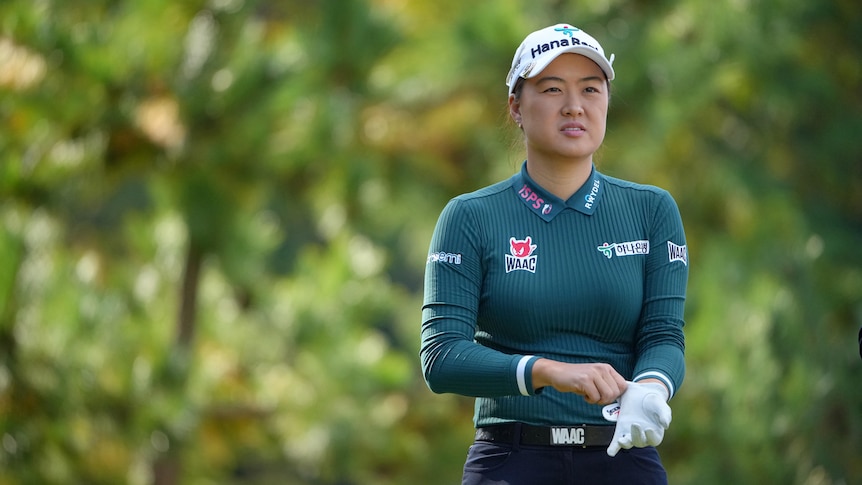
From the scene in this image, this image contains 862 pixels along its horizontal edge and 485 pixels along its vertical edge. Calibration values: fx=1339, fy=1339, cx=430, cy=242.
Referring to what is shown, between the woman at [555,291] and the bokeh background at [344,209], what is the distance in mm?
4671

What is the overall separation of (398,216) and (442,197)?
552 mm

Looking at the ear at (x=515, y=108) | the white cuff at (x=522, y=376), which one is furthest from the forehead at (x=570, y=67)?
the white cuff at (x=522, y=376)

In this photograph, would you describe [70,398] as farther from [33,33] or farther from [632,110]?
[632,110]

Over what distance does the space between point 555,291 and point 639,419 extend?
320mm

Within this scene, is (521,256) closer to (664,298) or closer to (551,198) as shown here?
(551,198)

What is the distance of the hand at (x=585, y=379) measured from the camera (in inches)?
91.4

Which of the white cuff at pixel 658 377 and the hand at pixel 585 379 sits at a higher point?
the white cuff at pixel 658 377

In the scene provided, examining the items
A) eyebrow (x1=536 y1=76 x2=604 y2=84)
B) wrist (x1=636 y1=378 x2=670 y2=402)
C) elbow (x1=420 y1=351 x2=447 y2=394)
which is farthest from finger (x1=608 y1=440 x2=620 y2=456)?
eyebrow (x1=536 y1=76 x2=604 y2=84)

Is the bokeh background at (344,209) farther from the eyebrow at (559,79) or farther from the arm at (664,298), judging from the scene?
the eyebrow at (559,79)

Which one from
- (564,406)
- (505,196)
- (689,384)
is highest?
(689,384)

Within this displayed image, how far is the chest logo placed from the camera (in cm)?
260

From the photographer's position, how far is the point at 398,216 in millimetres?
11320

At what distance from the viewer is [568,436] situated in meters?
2.51

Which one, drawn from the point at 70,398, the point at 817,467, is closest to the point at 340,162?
the point at 70,398
